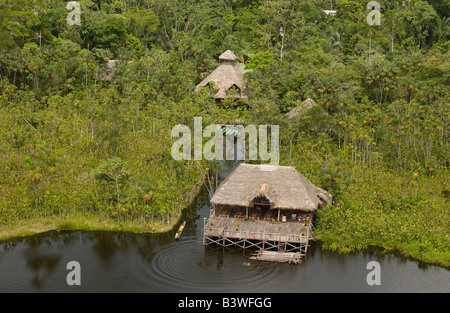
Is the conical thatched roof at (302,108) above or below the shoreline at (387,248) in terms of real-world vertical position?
above

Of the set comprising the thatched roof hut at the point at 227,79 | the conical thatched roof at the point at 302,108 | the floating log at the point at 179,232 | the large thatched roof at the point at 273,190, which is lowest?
the floating log at the point at 179,232

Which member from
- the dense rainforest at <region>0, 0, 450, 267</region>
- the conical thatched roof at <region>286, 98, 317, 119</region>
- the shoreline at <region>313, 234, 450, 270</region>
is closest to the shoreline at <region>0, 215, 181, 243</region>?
the dense rainforest at <region>0, 0, 450, 267</region>

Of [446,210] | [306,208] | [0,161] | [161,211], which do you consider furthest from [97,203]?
[446,210]

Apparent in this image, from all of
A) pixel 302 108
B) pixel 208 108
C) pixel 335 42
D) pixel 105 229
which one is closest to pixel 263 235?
pixel 105 229

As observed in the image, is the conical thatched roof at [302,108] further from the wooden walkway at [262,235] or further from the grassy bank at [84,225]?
the grassy bank at [84,225]

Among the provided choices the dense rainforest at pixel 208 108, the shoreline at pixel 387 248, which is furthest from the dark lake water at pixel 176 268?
the dense rainforest at pixel 208 108

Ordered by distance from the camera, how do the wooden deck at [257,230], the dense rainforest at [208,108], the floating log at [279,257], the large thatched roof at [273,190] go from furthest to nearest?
the dense rainforest at [208,108]
the large thatched roof at [273,190]
the wooden deck at [257,230]
the floating log at [279,257]
